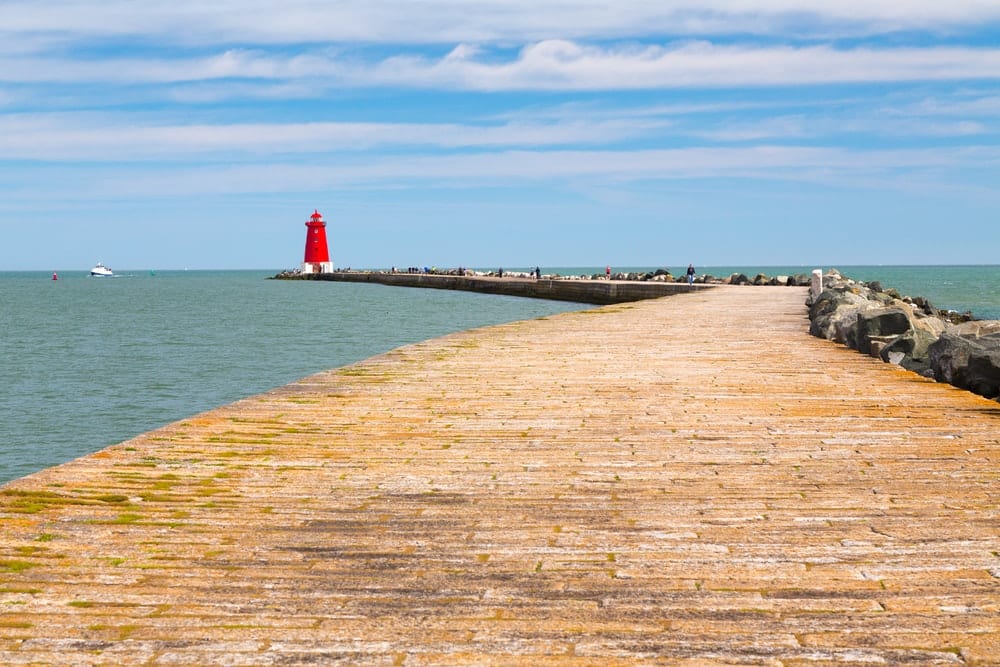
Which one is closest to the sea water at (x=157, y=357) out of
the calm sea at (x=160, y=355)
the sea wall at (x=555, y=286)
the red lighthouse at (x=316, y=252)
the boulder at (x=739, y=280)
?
the calm sea at (x=160, y=355)

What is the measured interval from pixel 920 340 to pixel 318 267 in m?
104

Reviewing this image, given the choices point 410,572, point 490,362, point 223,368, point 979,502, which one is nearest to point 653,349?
point 490,362

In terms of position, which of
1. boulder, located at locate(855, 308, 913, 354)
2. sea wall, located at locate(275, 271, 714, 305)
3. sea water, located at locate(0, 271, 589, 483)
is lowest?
sea water, located at locate(0, 271, 589, 483)

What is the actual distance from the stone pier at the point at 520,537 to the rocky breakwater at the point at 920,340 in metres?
0.60

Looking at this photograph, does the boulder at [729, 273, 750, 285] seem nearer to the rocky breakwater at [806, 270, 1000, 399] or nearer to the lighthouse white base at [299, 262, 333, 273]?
the rocky breakwater at [806, 270, 1000, 399]

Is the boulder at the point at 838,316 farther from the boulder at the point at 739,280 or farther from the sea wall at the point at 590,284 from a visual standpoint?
the boulder at the point at 739,280

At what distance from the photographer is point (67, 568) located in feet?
12.8

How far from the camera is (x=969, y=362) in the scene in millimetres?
8820

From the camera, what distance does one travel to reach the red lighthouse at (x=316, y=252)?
107 meters

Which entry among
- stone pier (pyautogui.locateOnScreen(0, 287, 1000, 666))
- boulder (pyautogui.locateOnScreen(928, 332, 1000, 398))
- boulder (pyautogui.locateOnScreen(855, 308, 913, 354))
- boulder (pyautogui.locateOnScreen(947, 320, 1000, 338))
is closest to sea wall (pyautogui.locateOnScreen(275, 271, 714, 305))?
boulder (pyautogui.locateOnScreen(855, 308, 913, 354))

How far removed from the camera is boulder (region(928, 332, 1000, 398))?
28.0 ft

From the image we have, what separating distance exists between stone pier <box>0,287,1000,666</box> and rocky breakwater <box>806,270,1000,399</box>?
60cm

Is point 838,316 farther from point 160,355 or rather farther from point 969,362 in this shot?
point 160,355

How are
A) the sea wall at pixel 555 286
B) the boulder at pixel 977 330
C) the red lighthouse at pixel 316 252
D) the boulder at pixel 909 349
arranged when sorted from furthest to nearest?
the red lighthouse at pixel 316 252
the sea wall at pixel 555 286
the boulder at pixel 909 349
the boulder at pixel 977 330
